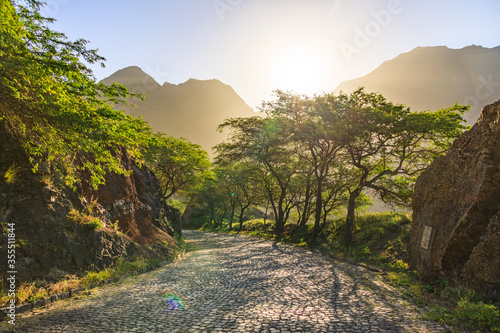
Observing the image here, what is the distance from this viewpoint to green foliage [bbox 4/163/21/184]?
26.4 ft

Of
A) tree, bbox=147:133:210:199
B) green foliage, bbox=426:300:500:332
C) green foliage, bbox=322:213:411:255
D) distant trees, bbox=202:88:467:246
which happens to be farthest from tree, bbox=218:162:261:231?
green foliage, bbox=426:300:500:332

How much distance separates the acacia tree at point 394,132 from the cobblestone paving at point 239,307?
8.81m

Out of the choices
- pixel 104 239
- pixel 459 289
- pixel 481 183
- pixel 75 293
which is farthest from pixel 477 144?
pixel 104 239

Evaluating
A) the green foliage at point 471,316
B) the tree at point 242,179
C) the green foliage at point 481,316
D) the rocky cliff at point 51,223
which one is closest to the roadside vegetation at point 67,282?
the rocky cliff at point 51,223

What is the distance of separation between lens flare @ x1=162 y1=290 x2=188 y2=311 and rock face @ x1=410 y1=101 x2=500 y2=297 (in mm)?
7778

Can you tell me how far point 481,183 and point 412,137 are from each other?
9005 mm

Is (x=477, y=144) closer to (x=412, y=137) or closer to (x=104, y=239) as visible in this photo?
(x=412, y=137)

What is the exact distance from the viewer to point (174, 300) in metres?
7.53

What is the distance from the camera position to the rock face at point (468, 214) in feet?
22.8

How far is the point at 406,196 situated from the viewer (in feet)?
57.4

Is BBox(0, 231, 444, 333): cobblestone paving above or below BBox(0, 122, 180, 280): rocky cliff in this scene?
below

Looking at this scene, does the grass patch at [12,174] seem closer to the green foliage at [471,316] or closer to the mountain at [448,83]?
the green foliage at [471,316]

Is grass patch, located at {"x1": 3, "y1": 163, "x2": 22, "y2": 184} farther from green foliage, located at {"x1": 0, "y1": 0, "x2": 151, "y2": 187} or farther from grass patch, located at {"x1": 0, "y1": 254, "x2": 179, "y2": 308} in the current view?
grass patch, located at {"x1": 0, "y1": 254, "x2": 179, "y2": 308}

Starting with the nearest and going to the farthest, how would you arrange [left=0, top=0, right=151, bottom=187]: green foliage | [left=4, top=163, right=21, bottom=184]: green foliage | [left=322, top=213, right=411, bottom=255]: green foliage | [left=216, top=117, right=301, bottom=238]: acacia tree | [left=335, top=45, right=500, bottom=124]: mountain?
[left=0, top=0, right=151, bottom=187]: green foliage < [left=4, top=163, right=21, bottom=184]: green foliage < [left=322, top=213, right=411, bottom=255]: green foliage < [left=216, top=117, right=301, bottom=238]: acacia tree < [left=335, top=45, right=500, bottom=124]: mountain
